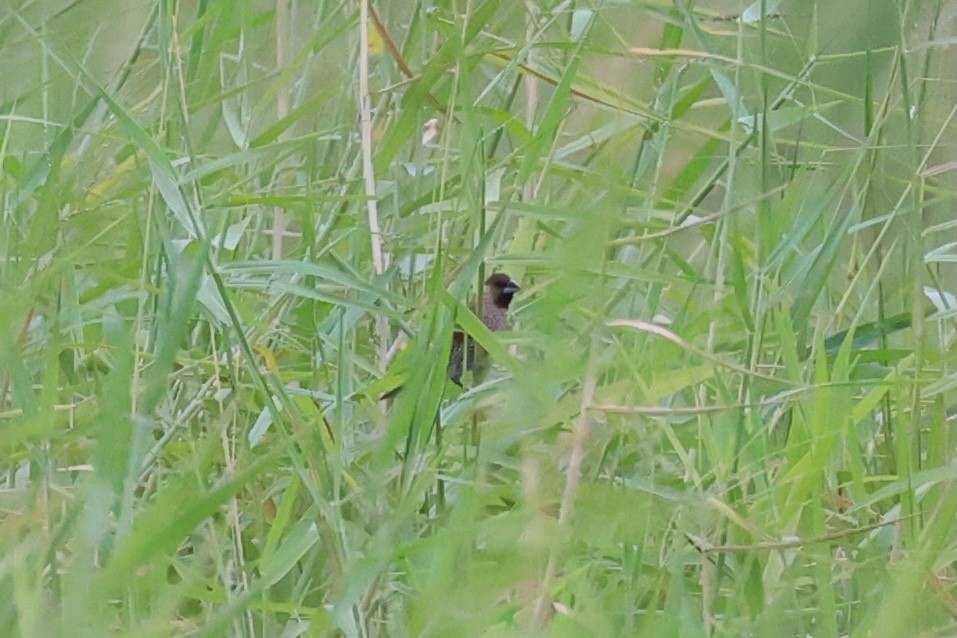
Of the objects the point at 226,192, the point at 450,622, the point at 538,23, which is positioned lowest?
the point at 450,622

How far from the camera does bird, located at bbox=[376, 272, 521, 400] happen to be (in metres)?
0.91

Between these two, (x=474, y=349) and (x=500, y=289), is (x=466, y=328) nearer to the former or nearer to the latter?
(x=474, y=349)

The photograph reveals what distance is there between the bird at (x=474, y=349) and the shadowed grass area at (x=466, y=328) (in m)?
0.02

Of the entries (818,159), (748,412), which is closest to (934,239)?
(818,159)

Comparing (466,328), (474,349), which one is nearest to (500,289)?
(474,349)

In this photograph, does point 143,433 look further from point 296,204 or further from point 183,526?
point 296,204

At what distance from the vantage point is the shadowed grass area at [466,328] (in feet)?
2.12

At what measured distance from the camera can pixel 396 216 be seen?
1.01 m

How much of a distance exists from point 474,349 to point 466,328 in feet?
1.33

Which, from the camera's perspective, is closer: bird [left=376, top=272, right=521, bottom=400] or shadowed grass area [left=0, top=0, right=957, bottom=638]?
shadowed grass area [left=0, top=0, right=957, bottom=638]

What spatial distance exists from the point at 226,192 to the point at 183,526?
360 millimetres

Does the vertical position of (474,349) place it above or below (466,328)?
below

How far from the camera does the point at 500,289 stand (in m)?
1.39

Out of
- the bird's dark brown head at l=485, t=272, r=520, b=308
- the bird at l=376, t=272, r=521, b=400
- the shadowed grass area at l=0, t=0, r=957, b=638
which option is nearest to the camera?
the shadowed grass area at l=0, t=0, r=957, b=638
